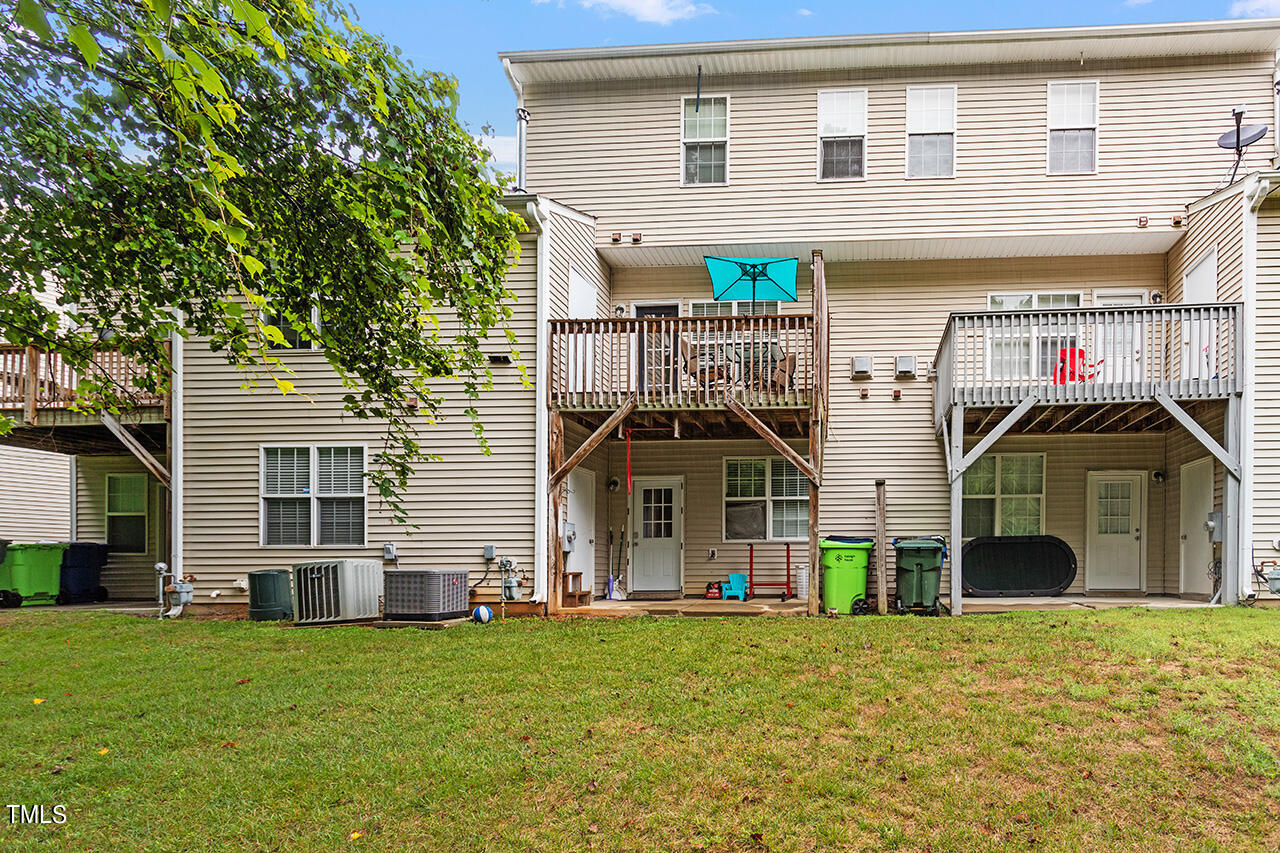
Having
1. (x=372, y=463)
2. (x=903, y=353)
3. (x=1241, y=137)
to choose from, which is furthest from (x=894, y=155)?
(x=372, y=463)

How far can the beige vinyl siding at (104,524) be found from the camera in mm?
14875

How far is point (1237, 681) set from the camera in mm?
6723

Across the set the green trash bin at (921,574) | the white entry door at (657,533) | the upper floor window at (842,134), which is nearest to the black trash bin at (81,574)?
the white entry door at (657,533)

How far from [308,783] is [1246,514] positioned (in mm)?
11318

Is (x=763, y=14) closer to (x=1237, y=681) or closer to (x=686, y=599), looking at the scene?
(x=686, y=599)

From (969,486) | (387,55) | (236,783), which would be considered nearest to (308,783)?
(236,783)

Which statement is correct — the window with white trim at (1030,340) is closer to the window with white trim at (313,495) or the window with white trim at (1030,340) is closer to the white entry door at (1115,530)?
the white entry door at (1115,530)

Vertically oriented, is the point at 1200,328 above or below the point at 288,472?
above

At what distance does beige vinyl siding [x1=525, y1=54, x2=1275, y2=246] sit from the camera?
1319 centimetres

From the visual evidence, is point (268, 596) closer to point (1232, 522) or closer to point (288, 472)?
point (288, 472)

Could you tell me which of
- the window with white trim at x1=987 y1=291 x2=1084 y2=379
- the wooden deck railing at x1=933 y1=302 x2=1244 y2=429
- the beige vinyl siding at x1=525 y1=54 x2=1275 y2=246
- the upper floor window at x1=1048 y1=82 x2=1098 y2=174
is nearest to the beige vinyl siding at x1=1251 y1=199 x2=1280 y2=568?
the wooden deck railing at x1=933 y1=302 x2=1244 y2=429

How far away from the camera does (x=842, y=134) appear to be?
13.9 metres

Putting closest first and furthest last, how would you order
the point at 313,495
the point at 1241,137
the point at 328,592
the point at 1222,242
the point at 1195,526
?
the point at 328,592, the point at 1222,242, the point at 313,495, the point at 1195,526, the point at 1241,137

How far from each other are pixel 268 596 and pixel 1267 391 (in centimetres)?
1307
